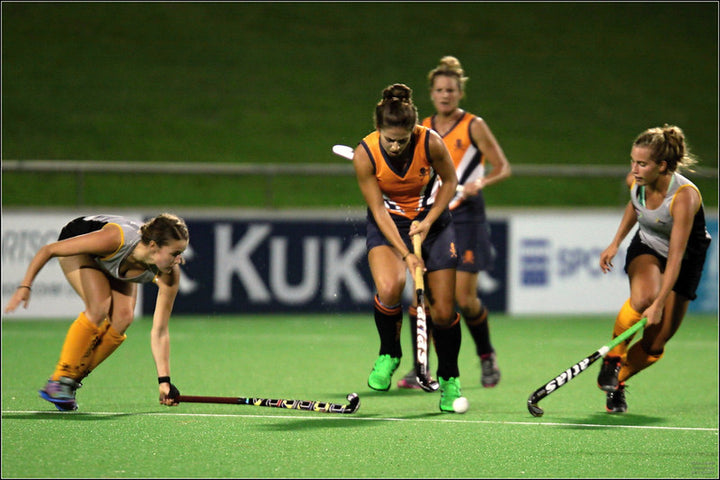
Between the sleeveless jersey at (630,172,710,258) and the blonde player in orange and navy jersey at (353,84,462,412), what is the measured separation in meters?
0.91

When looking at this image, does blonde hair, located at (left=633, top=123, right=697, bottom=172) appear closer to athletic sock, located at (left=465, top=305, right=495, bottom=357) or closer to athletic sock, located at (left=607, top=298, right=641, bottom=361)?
athletic sock, located at (left=607, top=298, right=641, bottom=361)

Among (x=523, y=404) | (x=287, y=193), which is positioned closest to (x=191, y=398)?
(x=523, y=404)

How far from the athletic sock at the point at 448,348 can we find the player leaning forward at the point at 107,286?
4.43ft

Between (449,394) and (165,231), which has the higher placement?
(165,231)

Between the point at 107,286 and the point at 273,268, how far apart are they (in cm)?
507

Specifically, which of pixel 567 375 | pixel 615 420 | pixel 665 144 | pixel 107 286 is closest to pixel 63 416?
pixel 107 286

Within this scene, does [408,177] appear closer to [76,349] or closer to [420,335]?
[420,335]

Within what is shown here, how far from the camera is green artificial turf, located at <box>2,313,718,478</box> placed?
407cm

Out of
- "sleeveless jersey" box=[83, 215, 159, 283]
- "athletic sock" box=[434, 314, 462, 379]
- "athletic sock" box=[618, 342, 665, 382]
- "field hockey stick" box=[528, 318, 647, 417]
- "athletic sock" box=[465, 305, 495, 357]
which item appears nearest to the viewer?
"sleeveless jersey" box=[83, 215, 159, 283]

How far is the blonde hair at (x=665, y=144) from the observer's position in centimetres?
510

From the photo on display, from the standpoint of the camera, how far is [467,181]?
6.46 m

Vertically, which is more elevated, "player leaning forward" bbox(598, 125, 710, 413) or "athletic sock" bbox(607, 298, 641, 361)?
"player leaning forward" bbox(598, 125, 710, 413)

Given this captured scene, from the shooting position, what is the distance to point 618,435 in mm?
4855

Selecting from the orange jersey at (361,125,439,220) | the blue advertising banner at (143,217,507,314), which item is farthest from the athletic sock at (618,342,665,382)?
the blue advertising banner at (143,217,507,314)
